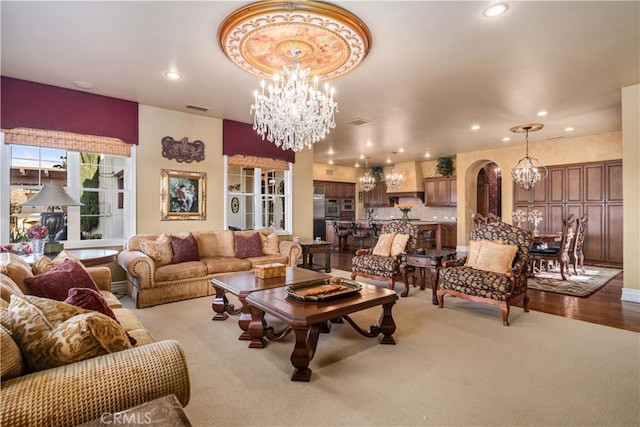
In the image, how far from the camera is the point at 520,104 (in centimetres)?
488

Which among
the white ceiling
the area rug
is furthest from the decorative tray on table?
the area rug

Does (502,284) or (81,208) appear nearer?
(502,284)

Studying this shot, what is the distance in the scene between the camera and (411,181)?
10.5 meters

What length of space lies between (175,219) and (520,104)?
18.5ft

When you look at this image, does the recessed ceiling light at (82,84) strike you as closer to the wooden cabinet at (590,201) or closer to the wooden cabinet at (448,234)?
the wooden cabinet at (448,234)

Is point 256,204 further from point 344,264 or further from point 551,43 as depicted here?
point 551,43

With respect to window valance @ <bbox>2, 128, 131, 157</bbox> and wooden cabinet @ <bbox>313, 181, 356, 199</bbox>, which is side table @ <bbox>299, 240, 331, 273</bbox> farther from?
wooden cabinet @ <bbox>313, 181, 356, 199</bbox>

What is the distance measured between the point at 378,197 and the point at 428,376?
9423 millimetres

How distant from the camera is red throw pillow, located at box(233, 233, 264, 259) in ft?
16.5

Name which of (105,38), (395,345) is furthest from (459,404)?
(105,38)

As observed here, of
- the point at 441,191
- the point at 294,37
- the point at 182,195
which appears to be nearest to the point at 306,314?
the point at 294,37

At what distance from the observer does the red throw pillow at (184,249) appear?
4.43 m

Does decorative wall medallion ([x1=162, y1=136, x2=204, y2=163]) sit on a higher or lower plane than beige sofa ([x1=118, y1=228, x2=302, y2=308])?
higher

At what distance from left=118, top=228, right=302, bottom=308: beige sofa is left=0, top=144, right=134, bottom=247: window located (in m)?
0.50
